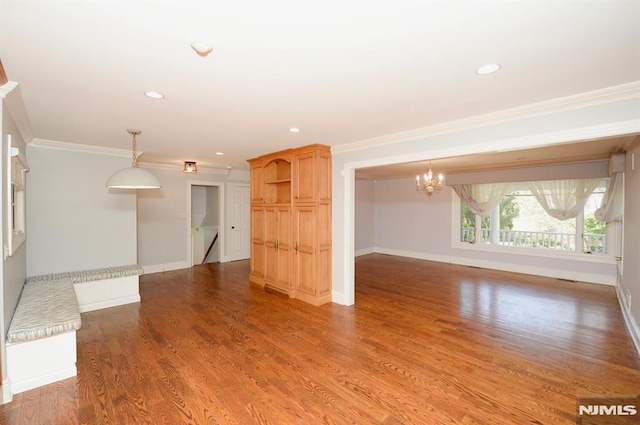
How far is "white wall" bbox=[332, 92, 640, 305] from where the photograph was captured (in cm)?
227

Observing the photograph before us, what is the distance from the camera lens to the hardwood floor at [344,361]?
2.09 metres

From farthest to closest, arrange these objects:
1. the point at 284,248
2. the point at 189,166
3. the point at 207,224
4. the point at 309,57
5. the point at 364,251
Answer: the point at 364,251 < the point at 207,224 < the point at 189,166 < the point at 284,248 < the point at 309,57

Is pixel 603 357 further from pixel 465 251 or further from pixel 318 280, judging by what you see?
pixel 465 251

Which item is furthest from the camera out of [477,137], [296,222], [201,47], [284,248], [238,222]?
[238,222]

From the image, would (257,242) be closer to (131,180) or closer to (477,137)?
(131,180)

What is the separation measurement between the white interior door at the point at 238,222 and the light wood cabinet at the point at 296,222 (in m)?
2.49

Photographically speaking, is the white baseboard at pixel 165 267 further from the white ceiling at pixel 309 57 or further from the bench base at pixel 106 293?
the white ceiling at pixel 309 57

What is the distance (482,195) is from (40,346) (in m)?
7.83

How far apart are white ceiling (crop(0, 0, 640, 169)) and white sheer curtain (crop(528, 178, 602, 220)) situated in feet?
14.4

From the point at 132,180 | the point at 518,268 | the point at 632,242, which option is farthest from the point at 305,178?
the point at 518,268

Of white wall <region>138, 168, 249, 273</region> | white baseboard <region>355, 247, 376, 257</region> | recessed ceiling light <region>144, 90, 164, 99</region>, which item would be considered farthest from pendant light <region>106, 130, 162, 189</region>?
white baseboard <region>355, 247, 376, 257</region>

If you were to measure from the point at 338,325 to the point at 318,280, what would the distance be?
2.86 feet

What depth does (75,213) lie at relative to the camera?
4289 mm

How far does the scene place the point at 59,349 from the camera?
2.53 meters
